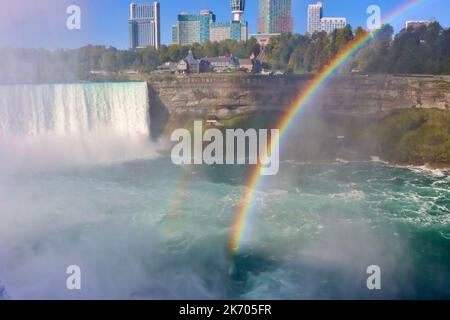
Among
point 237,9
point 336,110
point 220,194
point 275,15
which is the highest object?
point 237,9

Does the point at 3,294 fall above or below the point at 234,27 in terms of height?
below

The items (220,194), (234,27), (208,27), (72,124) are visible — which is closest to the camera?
(220,194)

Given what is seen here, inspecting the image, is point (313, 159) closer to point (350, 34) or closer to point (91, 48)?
point (350, 34)

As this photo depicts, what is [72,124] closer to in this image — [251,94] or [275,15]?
[251,94]

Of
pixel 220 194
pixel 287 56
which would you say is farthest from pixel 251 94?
pixel 287 56
